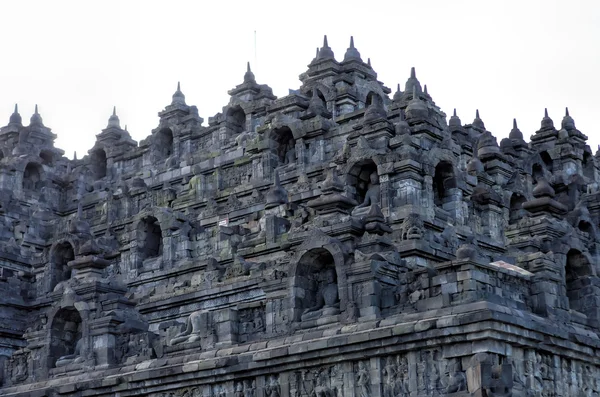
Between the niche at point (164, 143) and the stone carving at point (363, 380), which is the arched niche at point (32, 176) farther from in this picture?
the stone carving at point (363, 380)

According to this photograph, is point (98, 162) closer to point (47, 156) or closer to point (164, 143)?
point (47, 156)

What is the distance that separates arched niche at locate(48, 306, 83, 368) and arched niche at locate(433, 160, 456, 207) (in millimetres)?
12939

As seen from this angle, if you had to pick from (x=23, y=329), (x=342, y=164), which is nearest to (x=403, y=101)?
(x=342, y=164)

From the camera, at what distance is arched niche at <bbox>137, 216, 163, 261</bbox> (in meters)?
47.3

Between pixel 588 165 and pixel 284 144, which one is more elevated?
pixel 588 165

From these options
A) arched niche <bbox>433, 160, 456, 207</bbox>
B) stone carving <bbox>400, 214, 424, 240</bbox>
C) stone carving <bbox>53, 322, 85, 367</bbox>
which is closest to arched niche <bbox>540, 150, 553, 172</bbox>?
arched niche <bbox>433, 160, 456, 207</bbox>

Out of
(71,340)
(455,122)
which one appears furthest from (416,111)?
(71,340)

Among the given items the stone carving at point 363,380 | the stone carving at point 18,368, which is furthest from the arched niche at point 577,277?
the stone carving at point 18,368

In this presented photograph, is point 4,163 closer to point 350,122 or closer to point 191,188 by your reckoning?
point 191,188

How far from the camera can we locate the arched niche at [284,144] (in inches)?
1870

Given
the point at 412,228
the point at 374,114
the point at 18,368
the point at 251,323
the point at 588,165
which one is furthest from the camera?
the point at 588,165

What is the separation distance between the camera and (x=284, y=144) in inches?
1898

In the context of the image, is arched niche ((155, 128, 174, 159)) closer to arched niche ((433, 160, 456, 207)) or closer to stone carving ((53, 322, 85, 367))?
arched niche ((433, 160, 456, 207))

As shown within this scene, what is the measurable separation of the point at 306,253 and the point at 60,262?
19613 mm
